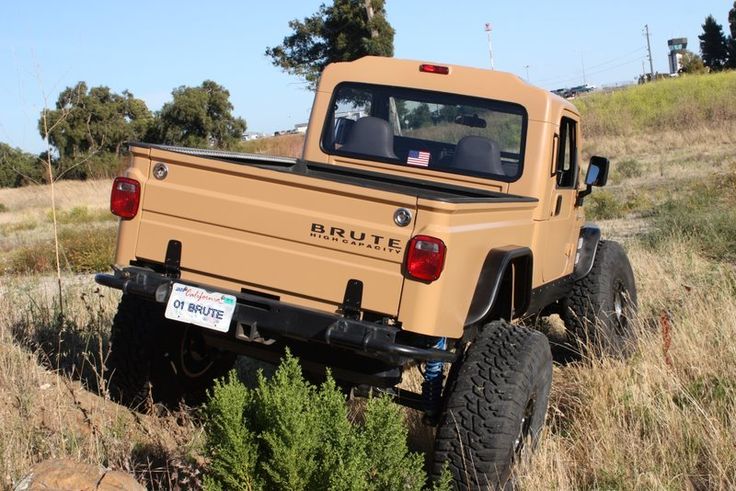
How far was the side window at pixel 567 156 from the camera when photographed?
5.78 metres

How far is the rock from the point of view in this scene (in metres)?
3.15

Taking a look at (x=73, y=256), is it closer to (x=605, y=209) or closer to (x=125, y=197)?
(x=125, y=197)

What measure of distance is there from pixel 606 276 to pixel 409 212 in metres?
3.07

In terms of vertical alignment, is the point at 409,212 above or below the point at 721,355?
above

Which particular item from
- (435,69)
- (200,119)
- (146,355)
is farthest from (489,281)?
(200,119)

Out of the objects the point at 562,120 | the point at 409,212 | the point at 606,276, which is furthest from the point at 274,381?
the point at 606,276

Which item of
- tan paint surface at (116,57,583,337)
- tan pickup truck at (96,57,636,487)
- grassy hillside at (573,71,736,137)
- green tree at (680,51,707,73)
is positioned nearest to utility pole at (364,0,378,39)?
grassy hillside at (573,71,736,137)

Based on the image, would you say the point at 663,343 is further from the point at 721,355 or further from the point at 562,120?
the point at 562,120

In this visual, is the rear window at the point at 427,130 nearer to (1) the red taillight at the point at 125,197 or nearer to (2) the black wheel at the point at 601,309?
(2) the black wheel at the point at 601,309

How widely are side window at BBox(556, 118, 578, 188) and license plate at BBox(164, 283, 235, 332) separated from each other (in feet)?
8.41

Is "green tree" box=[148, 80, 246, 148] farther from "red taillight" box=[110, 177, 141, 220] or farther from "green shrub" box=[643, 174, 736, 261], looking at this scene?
"red taillight" box=[110, 177, 141, 220]

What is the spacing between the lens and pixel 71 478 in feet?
10.4

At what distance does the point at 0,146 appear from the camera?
288 inches

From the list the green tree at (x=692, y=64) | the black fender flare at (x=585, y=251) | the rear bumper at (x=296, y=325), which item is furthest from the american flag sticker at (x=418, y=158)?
the green tree at (x=692, y=64)
